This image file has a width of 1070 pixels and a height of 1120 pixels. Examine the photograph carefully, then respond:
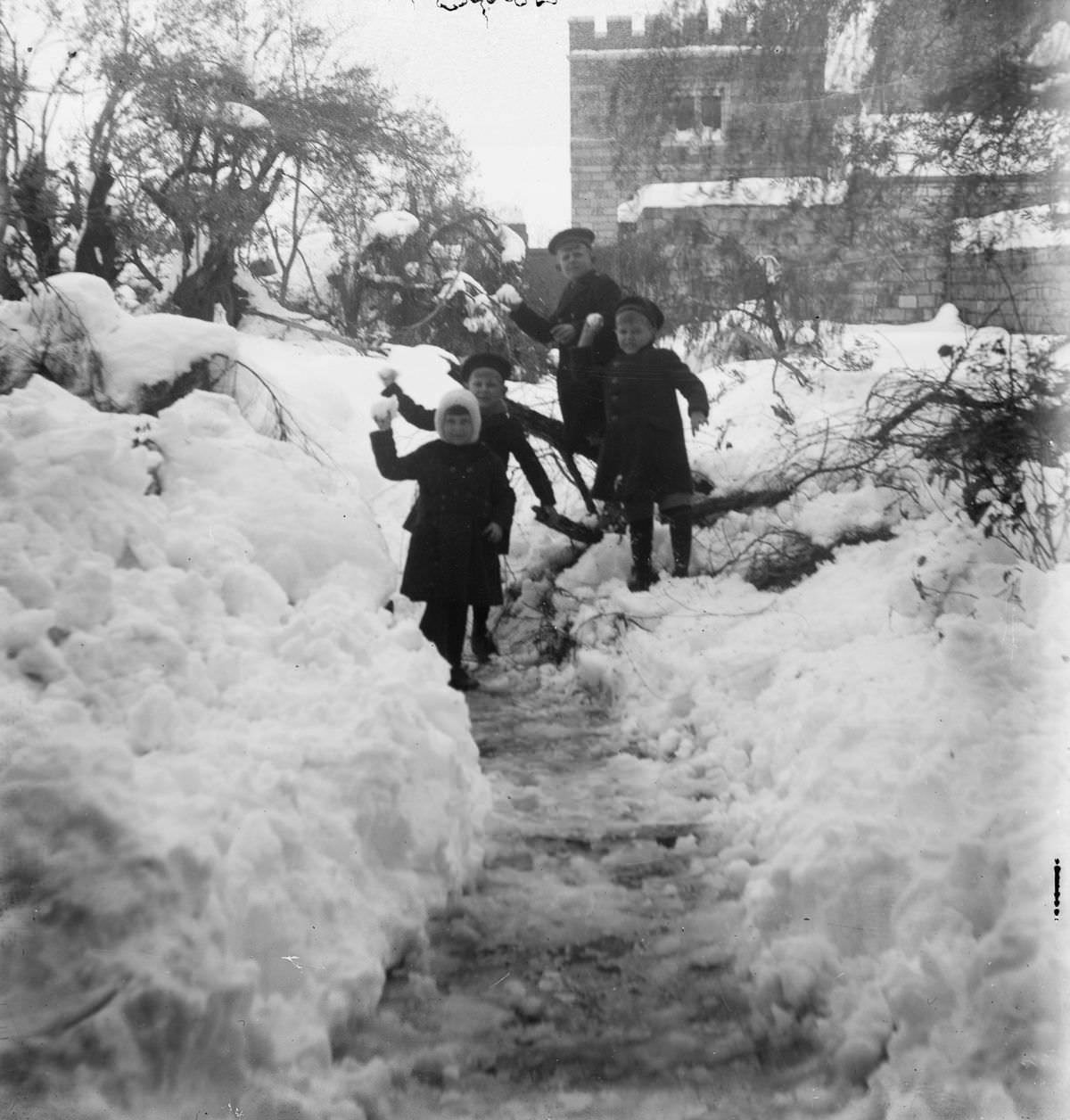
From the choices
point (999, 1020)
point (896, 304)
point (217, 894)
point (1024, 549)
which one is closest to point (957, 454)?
point (1024, 549)

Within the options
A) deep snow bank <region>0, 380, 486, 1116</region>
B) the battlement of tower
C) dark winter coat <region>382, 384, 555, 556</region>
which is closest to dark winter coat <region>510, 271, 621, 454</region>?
dark winter coat <region>382, 384, 555, 556</region>

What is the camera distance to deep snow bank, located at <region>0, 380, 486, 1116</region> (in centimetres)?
182

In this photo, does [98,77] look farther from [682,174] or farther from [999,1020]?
[999,1020]

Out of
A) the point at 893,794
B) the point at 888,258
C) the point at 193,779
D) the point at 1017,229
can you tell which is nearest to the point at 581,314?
the point at 888,258

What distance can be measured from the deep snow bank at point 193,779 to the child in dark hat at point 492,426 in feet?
6.20

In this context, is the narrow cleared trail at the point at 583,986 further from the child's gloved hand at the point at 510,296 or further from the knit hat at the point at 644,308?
the child's gloved hand at the point at 510,296

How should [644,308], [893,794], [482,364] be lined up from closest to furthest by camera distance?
1. [893,794]
2. [644,308]
3. [482,364]

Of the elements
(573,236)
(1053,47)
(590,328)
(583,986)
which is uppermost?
(1053,47)

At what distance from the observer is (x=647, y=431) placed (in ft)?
18.4

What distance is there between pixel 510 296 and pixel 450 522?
1.51 metres

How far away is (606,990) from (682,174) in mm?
4498

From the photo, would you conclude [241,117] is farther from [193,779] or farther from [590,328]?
[193,779]

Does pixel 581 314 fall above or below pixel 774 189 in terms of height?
below

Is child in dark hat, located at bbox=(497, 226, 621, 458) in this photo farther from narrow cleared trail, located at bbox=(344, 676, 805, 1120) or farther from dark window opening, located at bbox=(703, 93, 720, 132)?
narrow cleared trail, located at bbox=(344, 676, 805, 1120)
